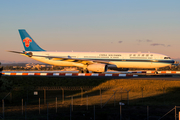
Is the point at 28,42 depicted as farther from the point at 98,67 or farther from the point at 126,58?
the point at 126,58

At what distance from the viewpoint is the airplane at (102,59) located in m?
38.9

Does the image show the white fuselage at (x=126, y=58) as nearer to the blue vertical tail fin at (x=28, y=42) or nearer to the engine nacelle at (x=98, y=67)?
the engine nacelle at (x=98, y=67)

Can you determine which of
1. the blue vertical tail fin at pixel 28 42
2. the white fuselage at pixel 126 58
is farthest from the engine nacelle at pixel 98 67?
the blue vertical tail fin at pixel 28 42

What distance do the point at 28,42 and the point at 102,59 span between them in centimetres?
1491

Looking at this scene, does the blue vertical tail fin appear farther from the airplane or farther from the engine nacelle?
the engine nacelle

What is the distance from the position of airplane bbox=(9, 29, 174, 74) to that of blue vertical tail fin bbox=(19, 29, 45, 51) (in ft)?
2.84

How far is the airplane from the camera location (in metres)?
38.9

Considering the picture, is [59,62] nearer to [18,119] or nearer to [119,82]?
[119,82]

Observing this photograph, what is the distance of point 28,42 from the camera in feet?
148

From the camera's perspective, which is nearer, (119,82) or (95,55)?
(119,82)

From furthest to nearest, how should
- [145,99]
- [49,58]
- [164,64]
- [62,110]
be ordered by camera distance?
1. [49,58]
2. [164,64]
3. [145,99]
4. [62,110]

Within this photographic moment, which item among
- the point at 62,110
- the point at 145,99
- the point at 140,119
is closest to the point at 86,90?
the point at 145,99

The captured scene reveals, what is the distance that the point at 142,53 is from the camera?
1566 inches

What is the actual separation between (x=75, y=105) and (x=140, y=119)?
20.5ft
